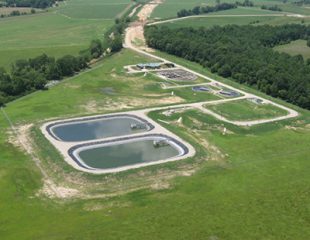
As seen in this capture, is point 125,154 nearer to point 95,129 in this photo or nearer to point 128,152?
point 128,152

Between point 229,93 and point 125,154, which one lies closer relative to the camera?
point 125,154

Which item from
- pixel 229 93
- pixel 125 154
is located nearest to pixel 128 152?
pixel 125 154

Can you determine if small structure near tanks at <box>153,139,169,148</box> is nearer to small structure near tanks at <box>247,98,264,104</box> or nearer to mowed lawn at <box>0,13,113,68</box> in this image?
small structure near tanks at <box>247,98,264,104</box>

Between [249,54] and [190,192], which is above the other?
[249,54]

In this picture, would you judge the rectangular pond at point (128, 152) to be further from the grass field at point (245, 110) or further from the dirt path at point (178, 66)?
the grass field at point (245, 110)

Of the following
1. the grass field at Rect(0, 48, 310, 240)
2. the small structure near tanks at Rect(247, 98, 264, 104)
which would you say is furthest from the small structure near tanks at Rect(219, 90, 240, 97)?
the grass field at Rect(0, 48, 310, 240)

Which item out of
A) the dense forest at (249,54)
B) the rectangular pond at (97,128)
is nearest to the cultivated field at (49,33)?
the dense forest at (249,54)
